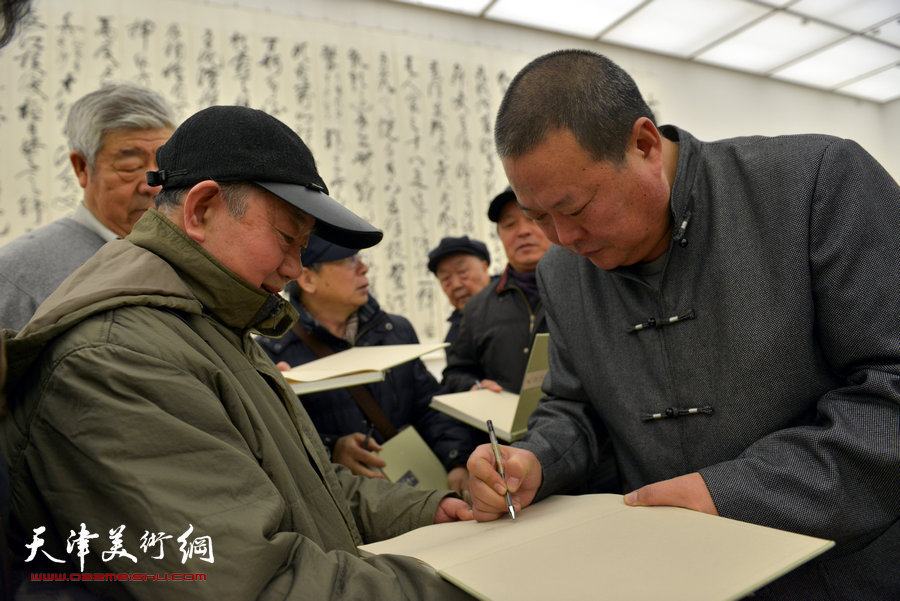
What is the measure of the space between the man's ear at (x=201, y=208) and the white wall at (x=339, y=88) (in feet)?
8.50

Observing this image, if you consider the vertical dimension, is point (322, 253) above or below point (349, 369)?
above

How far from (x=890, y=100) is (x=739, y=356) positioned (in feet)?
25.7

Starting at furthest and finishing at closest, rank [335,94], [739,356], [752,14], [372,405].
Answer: [752,14] → [335,94] → [372,405] → [739,356]

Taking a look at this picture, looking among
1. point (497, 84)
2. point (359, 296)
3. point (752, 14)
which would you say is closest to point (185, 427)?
point (359, 296)

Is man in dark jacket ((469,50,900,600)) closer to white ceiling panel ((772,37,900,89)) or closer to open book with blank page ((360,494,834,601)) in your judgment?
open book with blank page ((360,494,834,601))

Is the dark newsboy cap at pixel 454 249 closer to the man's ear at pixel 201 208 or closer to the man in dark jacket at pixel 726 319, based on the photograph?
the man in dark jacket at pixel 726 319

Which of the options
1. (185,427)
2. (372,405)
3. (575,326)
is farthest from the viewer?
(372,405)

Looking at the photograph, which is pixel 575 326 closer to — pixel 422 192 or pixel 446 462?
pixel 446 462

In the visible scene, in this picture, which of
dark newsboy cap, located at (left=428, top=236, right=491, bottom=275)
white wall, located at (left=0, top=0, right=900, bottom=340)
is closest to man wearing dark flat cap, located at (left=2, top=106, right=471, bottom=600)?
dark newsboy cap, located at (left=428, top=236, right=491, bottom=275)

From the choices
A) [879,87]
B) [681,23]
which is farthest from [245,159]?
[879,87]

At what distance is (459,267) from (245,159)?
7.55ft

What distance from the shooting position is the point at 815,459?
3.03ft

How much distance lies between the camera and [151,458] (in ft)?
2.37

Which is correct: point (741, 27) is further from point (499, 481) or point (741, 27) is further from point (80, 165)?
point (499, 481)
